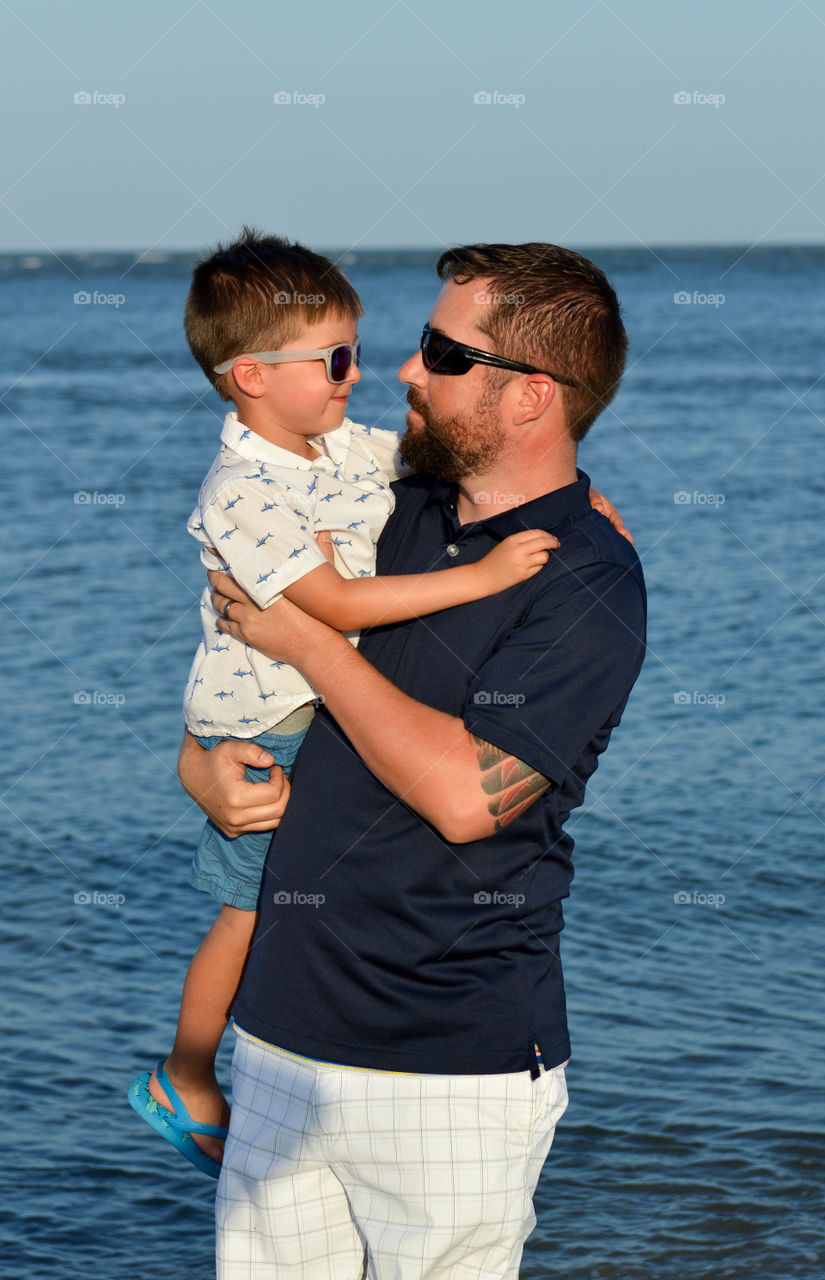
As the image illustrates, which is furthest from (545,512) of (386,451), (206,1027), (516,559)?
(206,1027)

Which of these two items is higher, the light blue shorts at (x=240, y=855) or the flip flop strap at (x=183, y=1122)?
the light blue shorts at (x=240, y=855)

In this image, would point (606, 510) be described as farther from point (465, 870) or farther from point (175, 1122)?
point (175, 1122)

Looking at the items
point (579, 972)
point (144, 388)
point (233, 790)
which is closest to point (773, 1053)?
point (579, 972)

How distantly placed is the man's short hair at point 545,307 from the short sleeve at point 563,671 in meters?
0.42

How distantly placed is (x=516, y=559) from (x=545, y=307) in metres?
0.51

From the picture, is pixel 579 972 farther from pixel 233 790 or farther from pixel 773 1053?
pixel 233 790

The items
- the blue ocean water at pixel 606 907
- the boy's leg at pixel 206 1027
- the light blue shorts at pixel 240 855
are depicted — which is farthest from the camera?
the blue ocean water at pixel 606 907

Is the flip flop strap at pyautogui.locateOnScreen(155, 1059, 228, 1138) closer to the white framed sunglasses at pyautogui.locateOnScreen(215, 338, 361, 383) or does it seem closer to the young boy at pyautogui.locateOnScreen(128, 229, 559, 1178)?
the young boy at pyautogui.locateOnScreen(128, 229, 559, 1178)

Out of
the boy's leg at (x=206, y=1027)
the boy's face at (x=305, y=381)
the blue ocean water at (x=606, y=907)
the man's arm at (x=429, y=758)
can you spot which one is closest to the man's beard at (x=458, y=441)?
the boy's face at (x=305, y=381)

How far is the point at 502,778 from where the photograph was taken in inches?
87.4

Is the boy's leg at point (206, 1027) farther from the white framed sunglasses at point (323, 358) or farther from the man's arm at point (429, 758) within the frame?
the white framed sunglasses at point (323, 358)

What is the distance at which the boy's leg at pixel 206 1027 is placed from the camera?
293cm

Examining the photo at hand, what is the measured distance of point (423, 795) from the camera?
223 cm

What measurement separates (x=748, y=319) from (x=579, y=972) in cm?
3173
